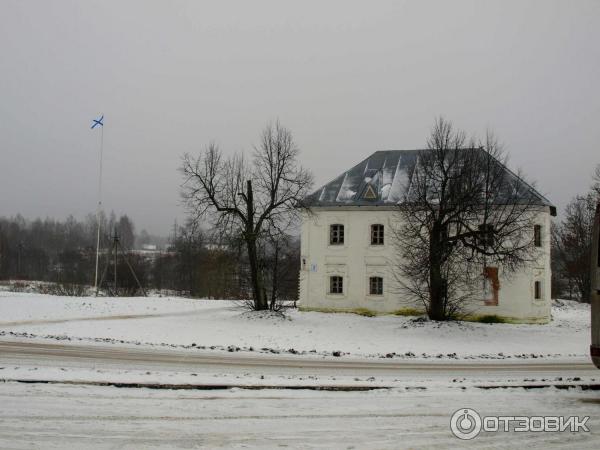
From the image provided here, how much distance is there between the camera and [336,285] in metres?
37.9

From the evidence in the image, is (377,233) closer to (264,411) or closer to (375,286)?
(375,286)

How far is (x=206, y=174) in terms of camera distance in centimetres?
3391

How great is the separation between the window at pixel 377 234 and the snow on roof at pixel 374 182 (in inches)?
60.6

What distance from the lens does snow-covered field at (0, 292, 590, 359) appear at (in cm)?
2153

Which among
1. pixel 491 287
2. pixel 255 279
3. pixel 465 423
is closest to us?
pixel 465 423

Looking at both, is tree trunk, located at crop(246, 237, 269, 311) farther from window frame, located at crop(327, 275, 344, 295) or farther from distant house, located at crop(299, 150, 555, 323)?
window frame, located at crop(327, 275, 344, 295)

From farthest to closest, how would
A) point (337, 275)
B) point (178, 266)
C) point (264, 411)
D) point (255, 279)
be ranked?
point (178, 266) < point (337, 275) < point (255, 279) < point (264, 411)

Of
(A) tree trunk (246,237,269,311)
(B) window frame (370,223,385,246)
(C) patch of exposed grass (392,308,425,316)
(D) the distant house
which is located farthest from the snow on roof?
(C) patch of exposed grass (392,308,425,316)

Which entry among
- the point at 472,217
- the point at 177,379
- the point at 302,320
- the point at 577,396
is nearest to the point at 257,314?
the point at 302,320

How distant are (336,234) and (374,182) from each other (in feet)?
15.3

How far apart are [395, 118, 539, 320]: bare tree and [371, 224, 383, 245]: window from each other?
202 inches

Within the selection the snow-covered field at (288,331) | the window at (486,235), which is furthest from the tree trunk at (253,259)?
the window at (486,235)

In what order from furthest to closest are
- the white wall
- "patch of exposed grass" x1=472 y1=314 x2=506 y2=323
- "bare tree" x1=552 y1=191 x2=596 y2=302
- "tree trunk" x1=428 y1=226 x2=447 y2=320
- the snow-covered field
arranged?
"bare tree" x1=552 y1=191 x2=596 y2=302 < the white wall < "patch of exposed grass" x1=472 y1=314 x2=506 y2=323 < "tree trunk" x1=428 y1=226 x2=447 y2=320 < the snow-covered field

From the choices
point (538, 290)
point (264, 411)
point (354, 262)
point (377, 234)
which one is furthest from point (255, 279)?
point (264, 411)
